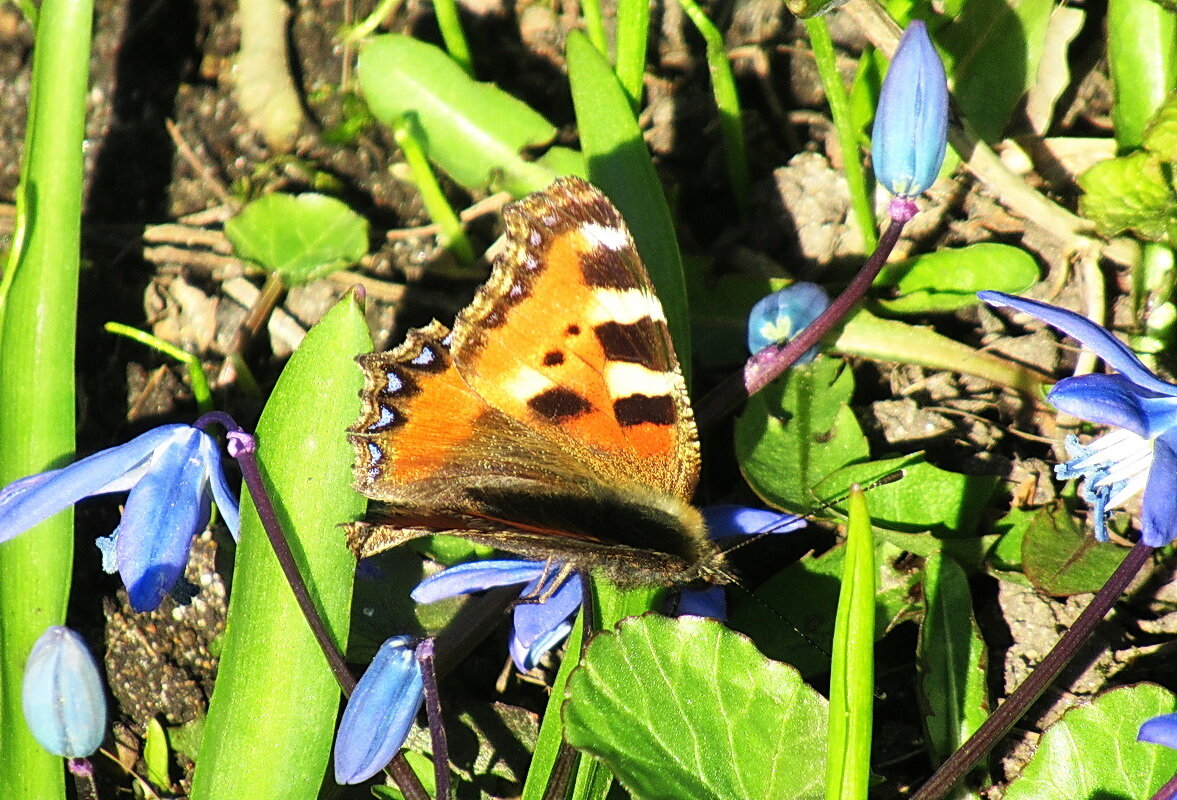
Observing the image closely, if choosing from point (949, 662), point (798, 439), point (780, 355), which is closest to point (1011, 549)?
point (949, 662)

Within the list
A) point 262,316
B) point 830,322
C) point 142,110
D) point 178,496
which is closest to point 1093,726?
point 830,322

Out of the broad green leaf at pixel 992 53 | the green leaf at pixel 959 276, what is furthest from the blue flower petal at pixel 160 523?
the broad green leaf at pixel 992 53

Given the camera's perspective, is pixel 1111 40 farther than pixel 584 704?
Yes

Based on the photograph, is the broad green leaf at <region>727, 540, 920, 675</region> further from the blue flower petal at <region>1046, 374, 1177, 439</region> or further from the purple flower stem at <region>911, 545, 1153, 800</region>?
the blue flower petal at <region>1046, 374, 1177, 439</region>

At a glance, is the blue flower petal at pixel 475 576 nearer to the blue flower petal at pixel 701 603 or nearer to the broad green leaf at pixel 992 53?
the blue flower petal at pixel 701 603

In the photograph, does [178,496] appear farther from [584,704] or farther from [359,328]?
[584,704]

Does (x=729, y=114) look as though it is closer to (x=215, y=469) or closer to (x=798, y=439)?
(x=798, y=439)
